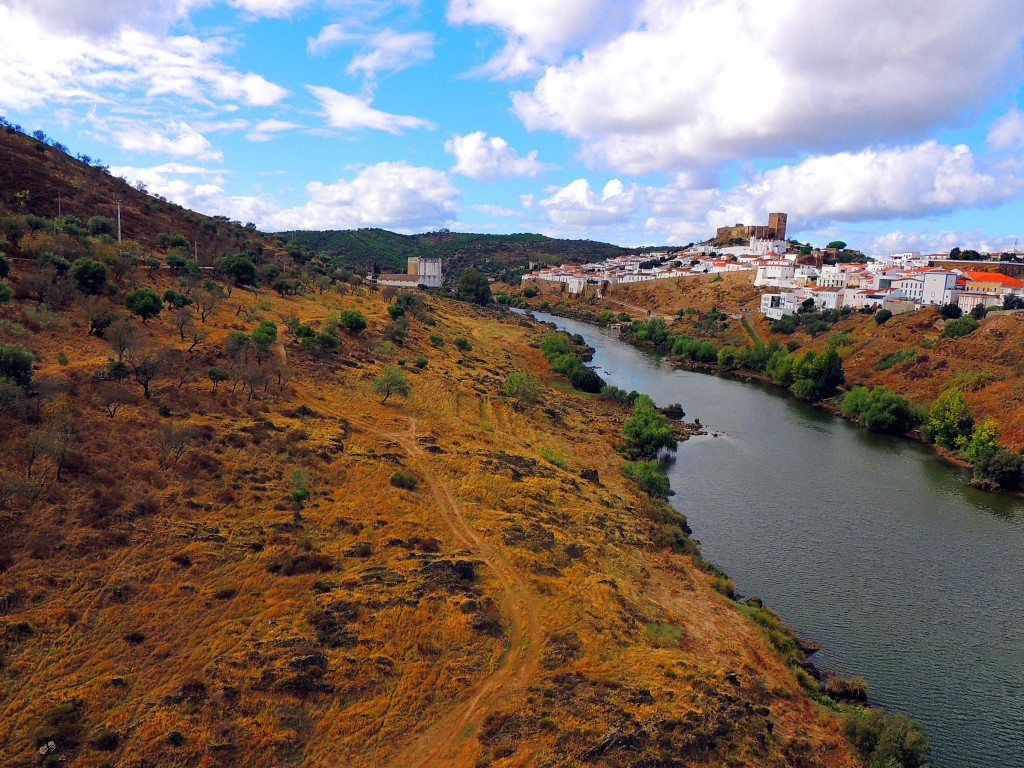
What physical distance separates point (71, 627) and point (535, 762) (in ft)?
38.7

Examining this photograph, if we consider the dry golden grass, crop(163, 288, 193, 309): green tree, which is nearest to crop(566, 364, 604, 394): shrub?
the dry golden grass

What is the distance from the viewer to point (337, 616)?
17.8m

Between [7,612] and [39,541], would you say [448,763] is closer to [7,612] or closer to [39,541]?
[7,612]

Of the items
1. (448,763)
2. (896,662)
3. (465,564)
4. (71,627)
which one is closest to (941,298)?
(896,662)

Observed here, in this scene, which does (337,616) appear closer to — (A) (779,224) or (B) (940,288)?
(B) (940,288)

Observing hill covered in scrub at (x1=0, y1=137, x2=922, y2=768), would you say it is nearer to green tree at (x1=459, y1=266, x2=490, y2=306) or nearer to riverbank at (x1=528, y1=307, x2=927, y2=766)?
riverbank at (x1=528, y1=307, x2=927, y2=766)

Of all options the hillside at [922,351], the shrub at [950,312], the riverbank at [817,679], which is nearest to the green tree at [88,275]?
the riverbank at [817,679]

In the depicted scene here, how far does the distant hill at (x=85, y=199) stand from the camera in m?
51.0

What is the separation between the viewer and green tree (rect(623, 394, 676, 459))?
4341 cm

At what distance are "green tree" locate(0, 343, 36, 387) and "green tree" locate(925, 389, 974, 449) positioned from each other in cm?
5628

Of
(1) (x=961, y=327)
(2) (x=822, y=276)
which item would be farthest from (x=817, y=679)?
(2) (x=822, y=276)

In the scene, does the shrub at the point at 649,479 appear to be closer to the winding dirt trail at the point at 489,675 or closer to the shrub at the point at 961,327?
the winding dirt trail at the point at 489,675

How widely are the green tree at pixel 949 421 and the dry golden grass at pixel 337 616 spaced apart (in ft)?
109

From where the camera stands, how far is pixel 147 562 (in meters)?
17.6
